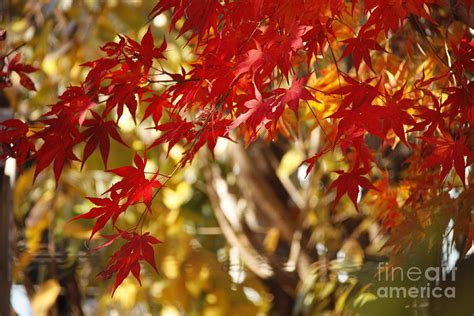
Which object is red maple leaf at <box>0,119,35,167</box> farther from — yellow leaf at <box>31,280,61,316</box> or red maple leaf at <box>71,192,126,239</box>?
yellow leaf at <box>31,280,61,316</box>

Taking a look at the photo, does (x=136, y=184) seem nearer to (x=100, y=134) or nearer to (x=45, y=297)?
(x=100, y=134)

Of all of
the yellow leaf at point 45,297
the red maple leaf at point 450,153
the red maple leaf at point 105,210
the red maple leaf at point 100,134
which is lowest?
→ the red maple leaf at point 105,210

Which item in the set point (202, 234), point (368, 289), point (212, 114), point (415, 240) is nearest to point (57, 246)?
point (202, 234)

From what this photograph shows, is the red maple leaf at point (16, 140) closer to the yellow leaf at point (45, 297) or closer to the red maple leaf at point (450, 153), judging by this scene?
the red maple leaf at point (450, 153)

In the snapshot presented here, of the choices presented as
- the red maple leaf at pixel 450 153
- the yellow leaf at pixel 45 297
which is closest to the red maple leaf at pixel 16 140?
the red maple leaf at pixel 450 153

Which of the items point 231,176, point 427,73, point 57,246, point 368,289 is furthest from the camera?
point 57,246

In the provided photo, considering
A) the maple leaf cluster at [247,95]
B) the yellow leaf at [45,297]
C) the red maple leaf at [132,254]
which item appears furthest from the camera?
the yellow leaf at [45,297]

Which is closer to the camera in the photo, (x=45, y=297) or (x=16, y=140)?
(x=16, y=140)

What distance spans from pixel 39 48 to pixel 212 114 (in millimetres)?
1556

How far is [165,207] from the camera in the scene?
2357 millimetres

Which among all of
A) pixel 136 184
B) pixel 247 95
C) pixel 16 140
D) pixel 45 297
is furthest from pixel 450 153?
pixel 45 297

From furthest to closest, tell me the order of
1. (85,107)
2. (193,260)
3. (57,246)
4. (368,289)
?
(57,246), (193,260), (368,289), (85,107)

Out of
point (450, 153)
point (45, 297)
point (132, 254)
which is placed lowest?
point (132, 254)

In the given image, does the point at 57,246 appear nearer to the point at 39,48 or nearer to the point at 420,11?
the point at 39,48
